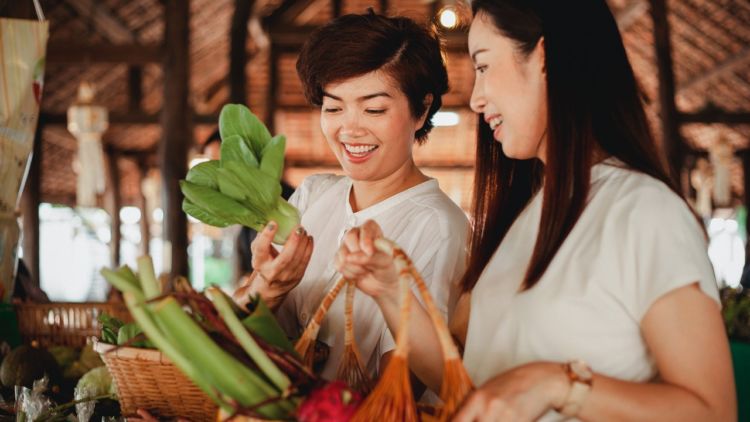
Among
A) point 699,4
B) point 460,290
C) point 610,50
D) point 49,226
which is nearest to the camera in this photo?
point 610,50

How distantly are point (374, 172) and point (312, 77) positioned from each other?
0.84 ft

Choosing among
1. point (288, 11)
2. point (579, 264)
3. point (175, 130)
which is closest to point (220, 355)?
point (579, 264)

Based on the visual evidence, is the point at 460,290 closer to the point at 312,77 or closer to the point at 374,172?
the point at 374,172

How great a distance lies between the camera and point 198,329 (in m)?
1.02

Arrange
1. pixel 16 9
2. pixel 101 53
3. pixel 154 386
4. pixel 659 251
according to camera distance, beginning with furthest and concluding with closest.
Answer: pixel 101 53
pixel 16 9
pixel 154 386
pixel 659 251

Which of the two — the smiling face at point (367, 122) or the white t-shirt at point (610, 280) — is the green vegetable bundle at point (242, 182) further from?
the white t-shirt at point (610, 280)

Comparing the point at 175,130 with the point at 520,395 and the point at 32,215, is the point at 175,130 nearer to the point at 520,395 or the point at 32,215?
the point at 32,215

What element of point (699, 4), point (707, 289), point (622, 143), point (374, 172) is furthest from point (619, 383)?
point (699, 4)

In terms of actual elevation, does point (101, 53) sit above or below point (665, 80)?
above

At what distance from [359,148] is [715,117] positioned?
1153cm

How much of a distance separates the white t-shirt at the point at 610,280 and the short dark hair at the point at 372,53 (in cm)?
60

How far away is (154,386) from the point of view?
4.59 feet

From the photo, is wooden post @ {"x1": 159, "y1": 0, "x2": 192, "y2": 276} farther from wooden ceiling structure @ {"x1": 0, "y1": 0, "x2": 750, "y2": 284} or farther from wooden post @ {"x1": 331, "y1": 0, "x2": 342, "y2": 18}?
wooden post @ {"x1": 331, "y1": 0, "x2": 342, "y2": 18}

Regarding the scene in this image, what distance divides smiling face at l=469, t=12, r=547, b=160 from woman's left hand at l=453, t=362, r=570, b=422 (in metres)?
0.42
